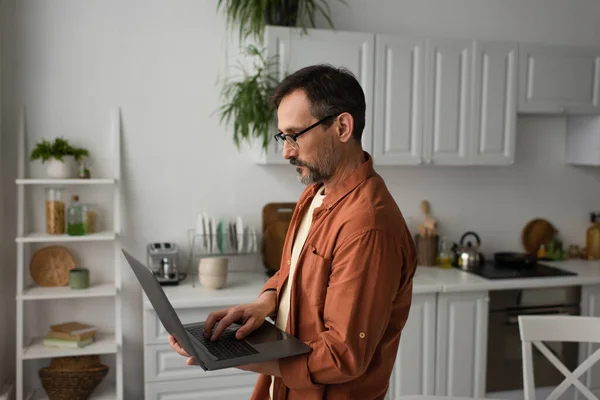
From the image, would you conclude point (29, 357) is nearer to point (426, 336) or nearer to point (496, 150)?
point (426, 336)

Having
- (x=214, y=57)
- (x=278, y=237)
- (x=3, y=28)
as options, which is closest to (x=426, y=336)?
(x=278, y=237)

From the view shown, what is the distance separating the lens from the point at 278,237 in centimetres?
345

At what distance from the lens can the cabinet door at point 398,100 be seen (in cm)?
331

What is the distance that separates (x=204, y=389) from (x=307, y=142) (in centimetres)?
181

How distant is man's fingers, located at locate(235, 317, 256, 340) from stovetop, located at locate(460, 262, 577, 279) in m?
2.04

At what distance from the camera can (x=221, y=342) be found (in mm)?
1577

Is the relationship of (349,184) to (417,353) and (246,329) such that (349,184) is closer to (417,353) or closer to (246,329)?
(246,329)

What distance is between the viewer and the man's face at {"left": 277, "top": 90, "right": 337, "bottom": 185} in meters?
1.55

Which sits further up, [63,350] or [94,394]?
[63,350]

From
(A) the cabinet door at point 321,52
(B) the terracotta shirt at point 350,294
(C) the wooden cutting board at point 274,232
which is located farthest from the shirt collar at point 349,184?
(C) the wooden cutting board at point 274,232

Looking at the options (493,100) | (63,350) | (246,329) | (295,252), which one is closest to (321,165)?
(295,252)

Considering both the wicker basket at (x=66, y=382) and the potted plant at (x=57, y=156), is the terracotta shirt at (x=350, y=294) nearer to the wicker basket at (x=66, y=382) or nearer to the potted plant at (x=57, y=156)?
the wicker basket at (x=66, y=382)

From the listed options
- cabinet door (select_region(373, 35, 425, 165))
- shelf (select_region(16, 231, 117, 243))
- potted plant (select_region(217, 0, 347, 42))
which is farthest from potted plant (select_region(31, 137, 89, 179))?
cabinet door (select_region(373, 35, 425, 165))

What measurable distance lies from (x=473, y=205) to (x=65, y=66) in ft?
8.06
